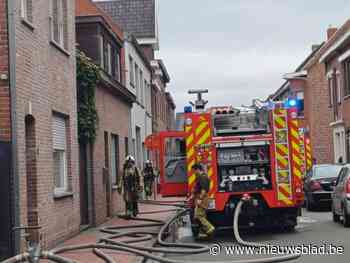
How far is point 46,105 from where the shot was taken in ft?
45.1

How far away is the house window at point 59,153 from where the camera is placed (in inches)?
592

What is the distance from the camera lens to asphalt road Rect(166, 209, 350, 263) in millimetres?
11742

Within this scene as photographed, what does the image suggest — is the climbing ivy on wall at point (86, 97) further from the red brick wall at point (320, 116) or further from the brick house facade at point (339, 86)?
the red brick wall at point (320, 116)

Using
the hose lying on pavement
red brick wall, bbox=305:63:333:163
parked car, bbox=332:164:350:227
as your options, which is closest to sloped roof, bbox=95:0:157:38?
red brick wall, bbox=305:63:333:163

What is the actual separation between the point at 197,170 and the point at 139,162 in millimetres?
16866

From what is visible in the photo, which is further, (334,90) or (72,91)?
(334,90)

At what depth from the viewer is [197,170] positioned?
14.7m

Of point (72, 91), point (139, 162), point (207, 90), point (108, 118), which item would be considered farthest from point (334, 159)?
point (72, 91)

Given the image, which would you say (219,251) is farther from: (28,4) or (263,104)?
(28,4)

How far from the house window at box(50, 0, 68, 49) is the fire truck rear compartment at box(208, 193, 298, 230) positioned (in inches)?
196

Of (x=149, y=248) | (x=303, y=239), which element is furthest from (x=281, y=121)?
(x=149, y=248)

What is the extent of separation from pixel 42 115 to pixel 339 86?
25.2 m

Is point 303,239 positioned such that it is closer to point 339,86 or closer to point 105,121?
point 105,121

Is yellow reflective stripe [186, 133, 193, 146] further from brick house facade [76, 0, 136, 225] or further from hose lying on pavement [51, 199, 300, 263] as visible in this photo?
brick house facade [76, 0, 136, 225]
